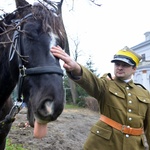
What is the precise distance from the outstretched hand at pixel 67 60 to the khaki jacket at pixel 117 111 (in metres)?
0.20

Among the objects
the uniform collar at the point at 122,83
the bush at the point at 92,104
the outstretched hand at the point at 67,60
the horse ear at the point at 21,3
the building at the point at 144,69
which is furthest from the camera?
the building at the point at 144,69

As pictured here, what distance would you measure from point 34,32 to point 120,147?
1630 mm

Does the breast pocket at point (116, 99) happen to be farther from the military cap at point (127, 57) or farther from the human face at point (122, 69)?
the military cap at point (127, 57)

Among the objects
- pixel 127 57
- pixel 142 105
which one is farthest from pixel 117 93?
pixel 127 57

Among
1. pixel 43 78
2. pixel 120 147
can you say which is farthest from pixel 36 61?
pixel 120 147

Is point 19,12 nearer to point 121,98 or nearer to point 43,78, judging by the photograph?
point 43,78

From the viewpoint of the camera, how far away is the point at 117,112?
329cm

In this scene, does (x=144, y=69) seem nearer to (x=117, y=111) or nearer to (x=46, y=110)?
(x=117, y=111)

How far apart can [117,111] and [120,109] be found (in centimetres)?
5

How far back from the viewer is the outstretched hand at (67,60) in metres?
2.42

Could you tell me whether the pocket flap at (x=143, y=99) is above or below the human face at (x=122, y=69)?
below

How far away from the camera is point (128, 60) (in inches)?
132

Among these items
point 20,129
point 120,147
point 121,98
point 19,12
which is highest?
point 19,12

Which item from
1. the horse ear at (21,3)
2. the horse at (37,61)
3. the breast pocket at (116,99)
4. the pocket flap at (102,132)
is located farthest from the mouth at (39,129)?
the horse ear at (21,3)
